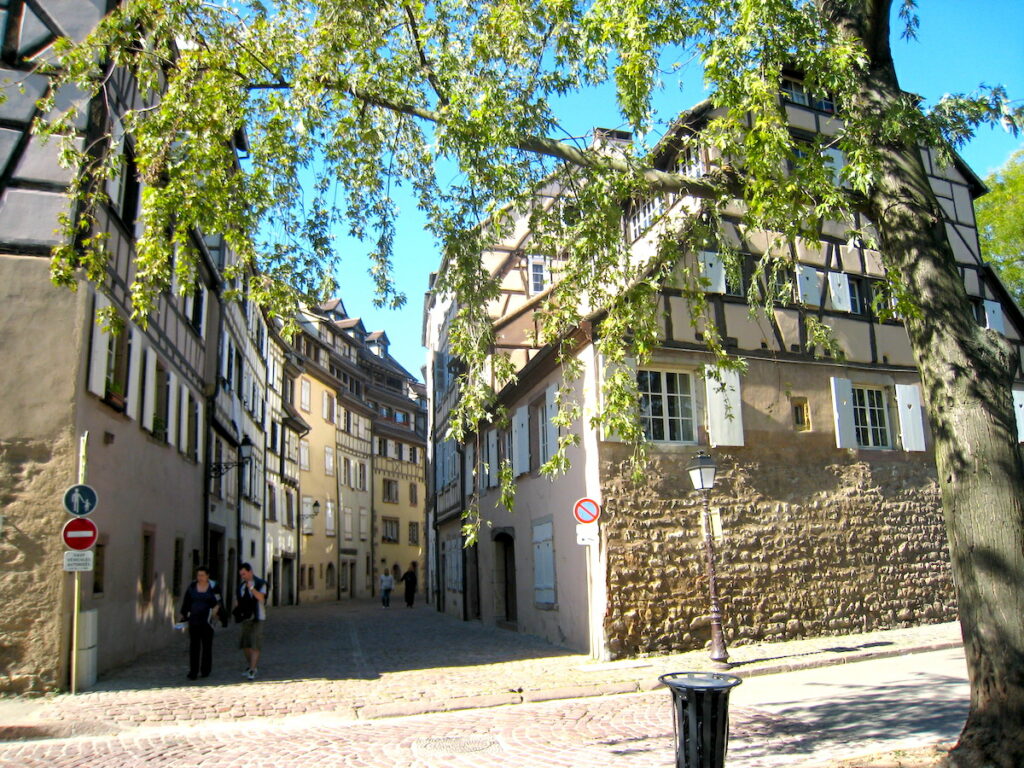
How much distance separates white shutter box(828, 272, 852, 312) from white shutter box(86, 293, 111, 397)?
11.7 m

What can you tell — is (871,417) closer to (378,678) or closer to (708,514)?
(708,514)

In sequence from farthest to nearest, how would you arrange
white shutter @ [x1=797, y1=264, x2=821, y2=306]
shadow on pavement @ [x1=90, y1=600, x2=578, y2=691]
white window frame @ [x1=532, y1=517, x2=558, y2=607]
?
white shutter @ [x1=797, y1=264, x2=821, y2=306] < white window frame @ [x1=532, y1=517, x2=558, y2=607] < shadow on pavement @ [x1=90, y1=600, x2=578, y2=691]

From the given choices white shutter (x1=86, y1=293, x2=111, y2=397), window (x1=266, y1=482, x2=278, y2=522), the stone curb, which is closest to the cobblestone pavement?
the stone curb

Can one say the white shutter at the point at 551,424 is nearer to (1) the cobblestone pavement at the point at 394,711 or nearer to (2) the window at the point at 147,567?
(1) the cobblestone pavement at the point at 394,711

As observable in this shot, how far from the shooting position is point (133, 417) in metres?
12.5

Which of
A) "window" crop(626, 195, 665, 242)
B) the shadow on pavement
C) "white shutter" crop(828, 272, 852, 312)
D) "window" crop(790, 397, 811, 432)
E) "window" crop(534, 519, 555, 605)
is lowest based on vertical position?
the shadow on pavement

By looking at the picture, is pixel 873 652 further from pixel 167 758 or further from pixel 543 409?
pixel 167 758

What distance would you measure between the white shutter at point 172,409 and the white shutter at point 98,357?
421cm

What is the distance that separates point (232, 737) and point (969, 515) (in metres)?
6.40

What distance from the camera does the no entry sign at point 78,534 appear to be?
9.27 m

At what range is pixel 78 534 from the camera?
931 centimetres

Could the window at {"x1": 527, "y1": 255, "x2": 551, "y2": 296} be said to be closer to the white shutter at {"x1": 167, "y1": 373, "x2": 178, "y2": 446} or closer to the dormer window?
the dormer window

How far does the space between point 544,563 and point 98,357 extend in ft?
26.5

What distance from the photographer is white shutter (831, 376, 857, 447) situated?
14680mm
